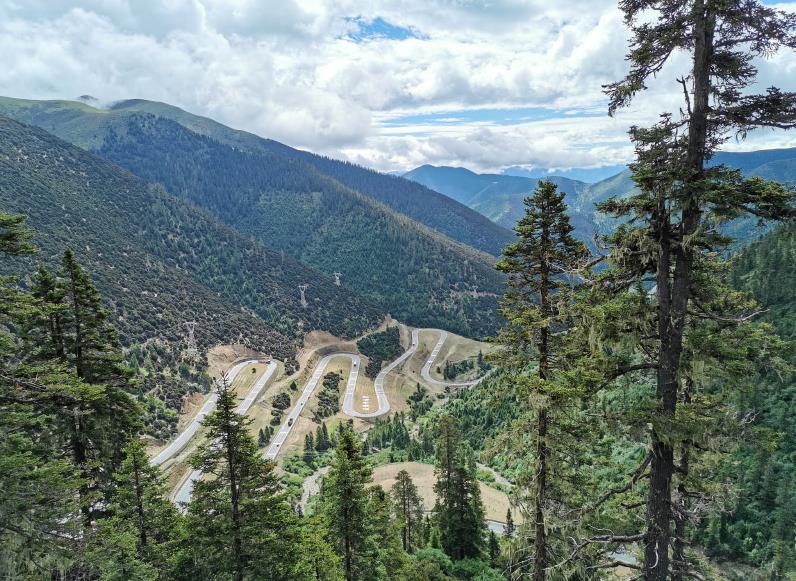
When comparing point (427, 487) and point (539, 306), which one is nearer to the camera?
point (539, 306)

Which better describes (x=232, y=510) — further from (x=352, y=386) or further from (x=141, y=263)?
(x=141, y=263)

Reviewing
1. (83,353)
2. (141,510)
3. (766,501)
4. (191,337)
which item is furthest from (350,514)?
(191,337)

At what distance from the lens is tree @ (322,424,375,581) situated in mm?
22547

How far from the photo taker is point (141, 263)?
146125 millimetres

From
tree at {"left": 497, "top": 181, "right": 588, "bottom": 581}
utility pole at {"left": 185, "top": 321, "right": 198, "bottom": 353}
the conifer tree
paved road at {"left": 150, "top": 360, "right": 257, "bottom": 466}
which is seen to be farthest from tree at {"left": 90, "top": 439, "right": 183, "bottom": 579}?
utility pole at {"left": 185, "top": 321, "right": 198, "bottom": 353}

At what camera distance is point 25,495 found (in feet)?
34.7

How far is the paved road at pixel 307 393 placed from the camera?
96812 mm

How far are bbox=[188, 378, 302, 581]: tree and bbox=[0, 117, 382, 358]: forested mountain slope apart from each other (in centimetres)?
10104

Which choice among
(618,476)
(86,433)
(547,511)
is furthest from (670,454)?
(618,476)

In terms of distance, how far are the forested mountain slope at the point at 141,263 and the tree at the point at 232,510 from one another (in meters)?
101

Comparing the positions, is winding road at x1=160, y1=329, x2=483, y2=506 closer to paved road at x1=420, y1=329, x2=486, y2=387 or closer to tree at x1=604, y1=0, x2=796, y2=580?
paved road at x1=420, y1=329, x2=486, y2=387

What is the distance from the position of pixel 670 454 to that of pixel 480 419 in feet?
334

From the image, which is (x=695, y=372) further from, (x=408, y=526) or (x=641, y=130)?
(x=408, y=526)

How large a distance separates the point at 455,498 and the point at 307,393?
3620 inches
